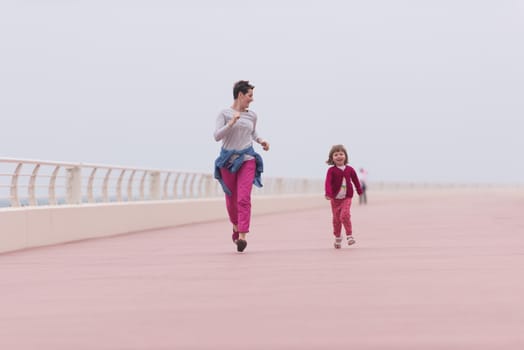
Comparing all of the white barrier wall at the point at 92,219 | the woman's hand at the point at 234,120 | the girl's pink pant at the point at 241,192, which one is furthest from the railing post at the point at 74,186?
the woman's hand at the point at 234,120

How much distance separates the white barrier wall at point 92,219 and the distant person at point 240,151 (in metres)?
3.23

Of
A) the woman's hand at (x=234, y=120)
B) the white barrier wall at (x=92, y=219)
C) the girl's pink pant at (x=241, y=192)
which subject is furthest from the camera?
the white barrier wall at (x=92, y=219)

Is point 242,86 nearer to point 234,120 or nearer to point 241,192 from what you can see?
point 234,120

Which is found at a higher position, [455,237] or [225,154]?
[225,154]

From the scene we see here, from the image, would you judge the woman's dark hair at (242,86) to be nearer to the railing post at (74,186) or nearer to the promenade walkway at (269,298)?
the promenade walkway at (269,298)

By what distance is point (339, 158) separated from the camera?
1353 centimetres

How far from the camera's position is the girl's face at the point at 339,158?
44.4 ft

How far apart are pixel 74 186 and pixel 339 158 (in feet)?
20.2

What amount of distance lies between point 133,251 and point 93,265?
2.61m

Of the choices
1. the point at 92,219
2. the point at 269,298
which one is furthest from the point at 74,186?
the point at 269,298

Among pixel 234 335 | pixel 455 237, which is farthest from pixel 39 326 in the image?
pixel 455 237

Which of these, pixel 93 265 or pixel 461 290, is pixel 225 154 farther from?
pixel 461 290

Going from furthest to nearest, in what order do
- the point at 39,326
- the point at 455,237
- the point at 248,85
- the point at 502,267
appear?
the point at 455,237, the point at 248,85, the point at 502,267, the point at 39,326

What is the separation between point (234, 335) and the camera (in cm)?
577
